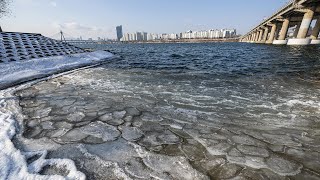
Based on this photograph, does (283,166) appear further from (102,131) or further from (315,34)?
(315,34)

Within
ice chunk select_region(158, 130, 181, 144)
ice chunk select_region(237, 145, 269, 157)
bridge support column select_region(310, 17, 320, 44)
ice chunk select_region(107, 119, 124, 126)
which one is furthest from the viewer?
bridge support column select_region(310, 17, 320, 44)

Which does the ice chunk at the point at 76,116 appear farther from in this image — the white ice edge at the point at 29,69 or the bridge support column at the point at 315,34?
the bridge support column at the point at 315,34

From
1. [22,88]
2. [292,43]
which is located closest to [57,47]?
[22,88]

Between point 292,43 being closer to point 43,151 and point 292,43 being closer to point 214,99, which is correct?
point 214,99

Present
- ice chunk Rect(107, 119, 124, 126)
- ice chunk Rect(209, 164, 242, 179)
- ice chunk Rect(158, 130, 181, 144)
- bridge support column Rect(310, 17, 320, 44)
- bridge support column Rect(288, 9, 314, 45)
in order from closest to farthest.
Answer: ice chunk Rect(209, 164, 242, 179) < ice chunk Rect(158, 130, 181, 144) < ice chunk Rect(107, 119, 124, 126) < bridge support column Rect(288, 9, 314, 45) < bridge support column Rect(310, 17, 320, 44)

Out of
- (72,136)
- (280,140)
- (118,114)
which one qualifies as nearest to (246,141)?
(280,140)

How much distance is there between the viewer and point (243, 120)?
4629mm

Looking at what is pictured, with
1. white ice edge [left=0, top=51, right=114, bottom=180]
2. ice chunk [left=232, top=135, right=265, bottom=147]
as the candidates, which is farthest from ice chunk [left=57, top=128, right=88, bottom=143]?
ice chunk [left=232, top=135, right=265, bottom=147]

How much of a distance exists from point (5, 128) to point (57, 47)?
15716 mm

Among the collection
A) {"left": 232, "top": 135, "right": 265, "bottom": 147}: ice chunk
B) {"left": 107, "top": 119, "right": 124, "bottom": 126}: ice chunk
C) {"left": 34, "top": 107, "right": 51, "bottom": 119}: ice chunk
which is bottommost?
{"left": 34, "top": 107, "right": 51, "bottom": 119}: ice chunk

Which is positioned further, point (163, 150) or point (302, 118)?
point (302, 118)

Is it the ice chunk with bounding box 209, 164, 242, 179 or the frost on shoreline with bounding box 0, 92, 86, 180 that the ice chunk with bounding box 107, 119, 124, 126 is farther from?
the ice chunk with bounding box 209, 164, 242, 179

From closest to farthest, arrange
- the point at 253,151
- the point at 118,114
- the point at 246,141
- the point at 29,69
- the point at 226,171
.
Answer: the point at 226,171 → the point at 253,151 → the point at 246,141 → the point at 118,114 → the point at 29,69

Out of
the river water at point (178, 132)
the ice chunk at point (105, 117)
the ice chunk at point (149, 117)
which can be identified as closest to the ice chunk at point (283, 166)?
the river water at point (178, 132)
